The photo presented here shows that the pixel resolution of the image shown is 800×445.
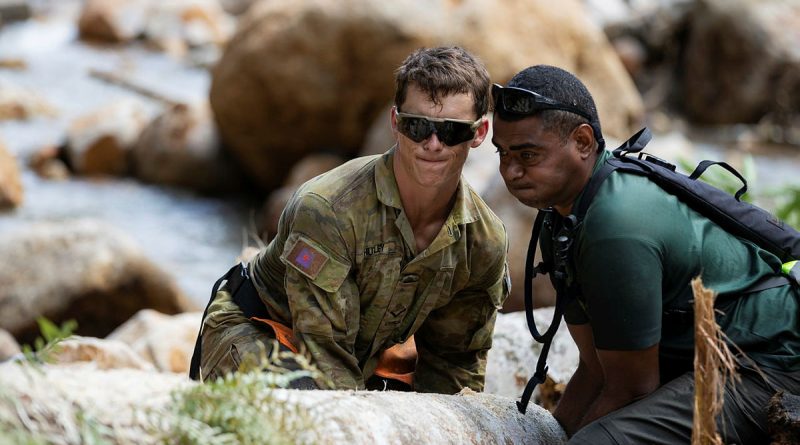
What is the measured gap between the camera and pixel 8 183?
14531mm

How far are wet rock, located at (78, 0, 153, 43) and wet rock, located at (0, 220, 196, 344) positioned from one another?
14.9 meters

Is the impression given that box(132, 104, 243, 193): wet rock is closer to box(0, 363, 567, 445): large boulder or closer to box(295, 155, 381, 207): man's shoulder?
box(295, 155, 381, 207): man's shoulder

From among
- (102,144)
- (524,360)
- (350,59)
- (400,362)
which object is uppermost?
(350,59)

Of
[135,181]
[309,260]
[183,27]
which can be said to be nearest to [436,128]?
Result: [309,260]

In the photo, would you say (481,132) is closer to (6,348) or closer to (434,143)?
(434,143)

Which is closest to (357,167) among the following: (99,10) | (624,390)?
(624,390)

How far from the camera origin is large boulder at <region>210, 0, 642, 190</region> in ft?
42.8

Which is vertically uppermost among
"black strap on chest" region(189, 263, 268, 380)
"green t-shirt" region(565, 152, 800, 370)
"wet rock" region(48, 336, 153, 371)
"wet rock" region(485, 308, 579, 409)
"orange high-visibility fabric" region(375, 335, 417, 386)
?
"green t-shirt" region(565, 152, 800, 370)

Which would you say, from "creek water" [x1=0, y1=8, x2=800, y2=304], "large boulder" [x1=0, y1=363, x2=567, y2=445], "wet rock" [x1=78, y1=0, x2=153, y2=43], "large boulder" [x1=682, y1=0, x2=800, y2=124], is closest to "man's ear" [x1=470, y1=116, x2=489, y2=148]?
"large boulder" [x1=0, y1=363, x2=567, y2=445]

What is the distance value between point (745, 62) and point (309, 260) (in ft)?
60.3

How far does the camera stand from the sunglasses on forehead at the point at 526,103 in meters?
3.73

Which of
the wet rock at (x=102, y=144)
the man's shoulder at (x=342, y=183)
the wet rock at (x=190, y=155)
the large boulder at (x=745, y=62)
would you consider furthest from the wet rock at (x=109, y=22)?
the man's shoulder at (x=342, y=183)

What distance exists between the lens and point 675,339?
373cm

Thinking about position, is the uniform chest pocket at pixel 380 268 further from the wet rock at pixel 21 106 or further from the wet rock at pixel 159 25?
the wet rock at pixel 159 25
